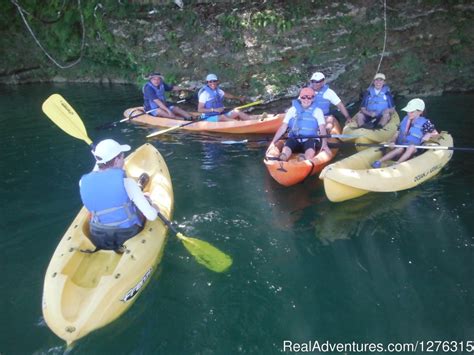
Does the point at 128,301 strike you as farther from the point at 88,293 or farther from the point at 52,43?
the point at 52,43

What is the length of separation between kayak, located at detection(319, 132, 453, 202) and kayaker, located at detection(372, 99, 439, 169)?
162 millimetres

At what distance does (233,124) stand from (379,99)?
3116 mm

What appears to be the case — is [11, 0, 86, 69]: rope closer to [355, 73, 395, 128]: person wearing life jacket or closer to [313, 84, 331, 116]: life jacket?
[313, 84, 331, 116]: life jacket

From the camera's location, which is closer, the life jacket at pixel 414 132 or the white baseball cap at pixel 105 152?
the white baseball cap at pixel 105 152

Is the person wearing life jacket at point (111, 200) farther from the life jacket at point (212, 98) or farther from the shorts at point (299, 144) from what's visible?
the life jacket at point (212, 98)

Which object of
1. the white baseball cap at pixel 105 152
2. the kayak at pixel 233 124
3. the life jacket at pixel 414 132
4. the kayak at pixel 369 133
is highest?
the white baseball cap at pixel 105 152

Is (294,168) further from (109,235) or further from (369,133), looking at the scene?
(109,235)

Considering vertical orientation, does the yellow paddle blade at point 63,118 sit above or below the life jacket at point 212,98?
above

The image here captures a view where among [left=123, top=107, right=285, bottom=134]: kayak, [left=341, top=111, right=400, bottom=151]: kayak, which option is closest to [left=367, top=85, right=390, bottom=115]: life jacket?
[left=341, top=111, right=400, bottom=151]: kayak

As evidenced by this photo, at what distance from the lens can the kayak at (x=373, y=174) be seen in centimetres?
564

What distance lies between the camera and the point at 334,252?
4934 millimetres

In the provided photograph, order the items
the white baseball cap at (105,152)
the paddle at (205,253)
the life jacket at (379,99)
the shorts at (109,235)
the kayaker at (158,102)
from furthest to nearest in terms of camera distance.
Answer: the kayaker at (158,102) < the life jacket at (379,99) < the paddle at (205,253) < the shorts at (109,235) < the white baseball cap at (105,152)

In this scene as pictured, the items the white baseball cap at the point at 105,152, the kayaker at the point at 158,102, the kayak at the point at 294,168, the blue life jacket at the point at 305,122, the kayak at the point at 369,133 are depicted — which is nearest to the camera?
the white baseball cap at the point at 105,152

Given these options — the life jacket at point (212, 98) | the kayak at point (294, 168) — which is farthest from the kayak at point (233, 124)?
the kayak at point (294, 168)
